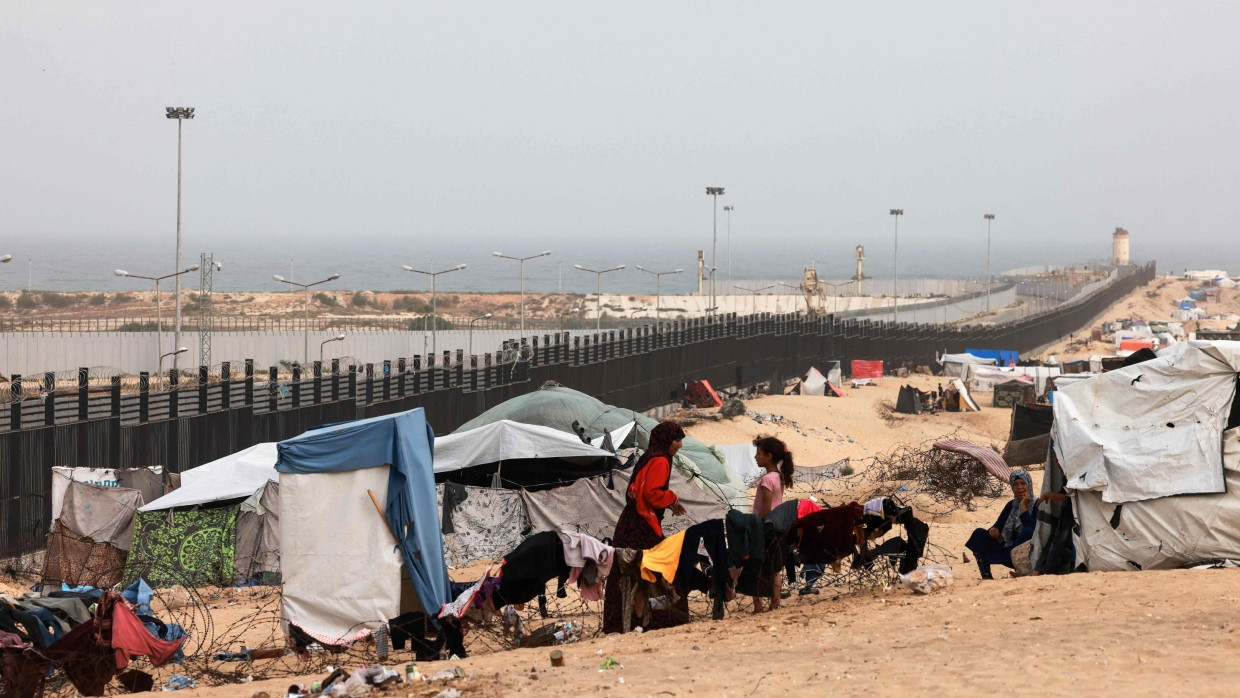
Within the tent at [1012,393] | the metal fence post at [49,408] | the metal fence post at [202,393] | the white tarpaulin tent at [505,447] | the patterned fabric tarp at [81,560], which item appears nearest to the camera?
the patterned fabric tarp at [81,560]

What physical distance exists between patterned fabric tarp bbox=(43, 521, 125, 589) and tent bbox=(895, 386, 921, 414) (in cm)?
2847

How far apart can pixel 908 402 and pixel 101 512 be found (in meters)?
28.9

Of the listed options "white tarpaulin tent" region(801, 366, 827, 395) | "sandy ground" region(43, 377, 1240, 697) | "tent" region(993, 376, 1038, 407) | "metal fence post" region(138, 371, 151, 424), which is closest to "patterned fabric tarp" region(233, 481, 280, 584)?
"metal fence post" region(138, 371, 151, 424)

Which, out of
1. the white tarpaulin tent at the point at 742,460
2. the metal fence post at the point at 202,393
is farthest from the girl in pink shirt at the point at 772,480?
the white tarpaulin tent at the point at 742,460

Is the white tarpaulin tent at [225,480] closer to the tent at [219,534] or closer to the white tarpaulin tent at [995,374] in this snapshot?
the tent at [219,534]

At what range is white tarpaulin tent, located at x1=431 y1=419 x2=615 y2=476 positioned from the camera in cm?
1791

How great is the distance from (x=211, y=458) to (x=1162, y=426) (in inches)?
576

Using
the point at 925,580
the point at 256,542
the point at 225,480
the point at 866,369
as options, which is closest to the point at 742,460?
the point at 225,480

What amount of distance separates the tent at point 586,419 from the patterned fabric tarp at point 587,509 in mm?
2630

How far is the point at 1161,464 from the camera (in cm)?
1146

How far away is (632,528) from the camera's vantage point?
34.7 feet

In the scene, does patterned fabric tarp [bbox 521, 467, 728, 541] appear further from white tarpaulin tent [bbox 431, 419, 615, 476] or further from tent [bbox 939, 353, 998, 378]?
tent [bbox 939, 353, 998, 378]

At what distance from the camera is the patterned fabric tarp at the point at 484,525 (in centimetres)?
1669

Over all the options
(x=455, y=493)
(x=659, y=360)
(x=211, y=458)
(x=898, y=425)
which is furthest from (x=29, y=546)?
(x=898, y=425)
